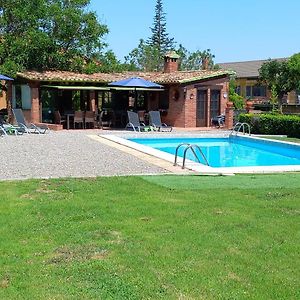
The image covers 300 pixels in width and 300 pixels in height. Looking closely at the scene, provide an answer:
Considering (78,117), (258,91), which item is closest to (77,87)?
(78,117)

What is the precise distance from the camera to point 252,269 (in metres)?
4.85

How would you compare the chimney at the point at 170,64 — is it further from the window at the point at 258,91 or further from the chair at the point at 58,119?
the window at the point at 258,91

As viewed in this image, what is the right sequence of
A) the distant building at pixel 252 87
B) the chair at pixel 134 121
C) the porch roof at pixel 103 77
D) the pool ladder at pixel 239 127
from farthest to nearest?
1. the distant building at pixel 252 87
2. the porch roof at pixel 103 77
3. the chair at pixel 134 121
4. the pool ladder at pixel 239 127

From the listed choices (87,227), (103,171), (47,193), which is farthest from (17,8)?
(87,227)

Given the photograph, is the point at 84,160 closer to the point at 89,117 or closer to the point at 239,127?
the point at 89,117

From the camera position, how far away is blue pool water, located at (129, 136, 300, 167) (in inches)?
671

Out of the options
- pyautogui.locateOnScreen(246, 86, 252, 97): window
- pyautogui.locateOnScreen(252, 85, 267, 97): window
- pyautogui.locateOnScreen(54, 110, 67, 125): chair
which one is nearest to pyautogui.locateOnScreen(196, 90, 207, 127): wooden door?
pyautogui.locateOnScreen(54, 110, 67, 125): chair

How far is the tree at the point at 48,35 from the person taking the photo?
26.7 meters

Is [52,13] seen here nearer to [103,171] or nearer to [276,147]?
[276,147]

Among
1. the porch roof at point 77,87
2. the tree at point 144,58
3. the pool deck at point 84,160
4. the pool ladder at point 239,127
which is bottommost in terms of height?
the pool deck at point 84,160

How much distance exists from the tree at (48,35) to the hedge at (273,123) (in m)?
10.1

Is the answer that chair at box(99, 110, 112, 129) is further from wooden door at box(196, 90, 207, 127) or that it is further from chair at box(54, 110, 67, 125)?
wooden door at box(196, 90, 207, 127)

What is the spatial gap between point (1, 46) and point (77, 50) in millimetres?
4940

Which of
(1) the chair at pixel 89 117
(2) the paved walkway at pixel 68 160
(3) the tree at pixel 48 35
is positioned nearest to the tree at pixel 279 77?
(3) the tree at pixel 48 35
